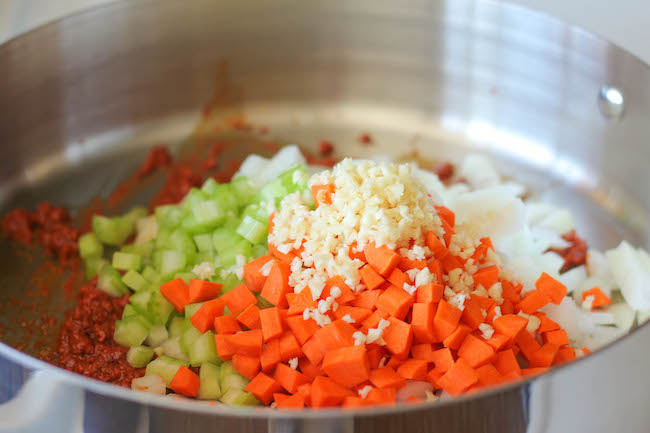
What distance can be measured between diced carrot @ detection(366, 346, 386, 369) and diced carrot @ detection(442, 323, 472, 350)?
0.10 meters

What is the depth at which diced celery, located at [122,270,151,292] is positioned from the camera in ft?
4.56

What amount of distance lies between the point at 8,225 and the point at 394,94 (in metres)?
0.96

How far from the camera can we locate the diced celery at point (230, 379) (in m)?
1.18

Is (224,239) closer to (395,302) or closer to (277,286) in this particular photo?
(277,286)

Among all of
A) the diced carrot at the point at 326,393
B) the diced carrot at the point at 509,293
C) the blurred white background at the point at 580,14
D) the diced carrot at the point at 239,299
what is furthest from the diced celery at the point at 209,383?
the blurred white background at the point at 580,14

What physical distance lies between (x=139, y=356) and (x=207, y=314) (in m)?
0.15

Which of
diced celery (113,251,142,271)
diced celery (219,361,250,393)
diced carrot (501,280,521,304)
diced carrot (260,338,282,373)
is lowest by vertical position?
diced celery (219,361,250,393)

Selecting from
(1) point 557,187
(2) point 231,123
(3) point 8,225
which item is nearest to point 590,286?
(1) point 557,187

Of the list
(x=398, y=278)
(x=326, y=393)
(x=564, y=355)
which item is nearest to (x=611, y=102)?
(x=564, y=355)

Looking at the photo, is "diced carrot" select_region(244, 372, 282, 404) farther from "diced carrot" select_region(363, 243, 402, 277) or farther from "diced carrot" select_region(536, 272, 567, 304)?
"diced carrot" select_region(536, 272, 567, 304)

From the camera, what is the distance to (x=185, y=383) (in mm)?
1183

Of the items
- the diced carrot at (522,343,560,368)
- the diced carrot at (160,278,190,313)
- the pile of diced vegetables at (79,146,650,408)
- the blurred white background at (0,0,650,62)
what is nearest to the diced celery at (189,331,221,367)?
the pile of diced vegetables at (79,146,650,408)

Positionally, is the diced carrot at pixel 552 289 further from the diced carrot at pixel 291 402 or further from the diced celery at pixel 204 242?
the diced celery at pixel 204 242

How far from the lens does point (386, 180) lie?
1.22 m
